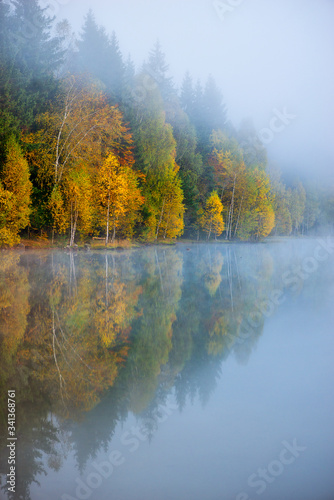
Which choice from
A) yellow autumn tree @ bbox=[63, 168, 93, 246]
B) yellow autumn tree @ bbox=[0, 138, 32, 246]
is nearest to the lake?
yellow autumn tree @ bbox=[0, 138, 32, 246]

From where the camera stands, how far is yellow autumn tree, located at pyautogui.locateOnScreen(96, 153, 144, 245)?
35594mm

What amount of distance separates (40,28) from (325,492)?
39254 millimetres

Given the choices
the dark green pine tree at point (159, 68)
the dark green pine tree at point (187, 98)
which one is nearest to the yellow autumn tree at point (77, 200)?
the dark green pine tree at point (159, 68)

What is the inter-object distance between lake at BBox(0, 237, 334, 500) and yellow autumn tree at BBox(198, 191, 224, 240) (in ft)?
142

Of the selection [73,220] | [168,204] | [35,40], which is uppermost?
[35,40]

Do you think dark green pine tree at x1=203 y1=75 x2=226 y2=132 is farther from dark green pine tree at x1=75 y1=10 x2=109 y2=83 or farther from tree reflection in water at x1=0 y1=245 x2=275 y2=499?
tree reflection in water at x1=0 y1=245 x2=275 y2=499

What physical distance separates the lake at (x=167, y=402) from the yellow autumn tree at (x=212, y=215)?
4335cm

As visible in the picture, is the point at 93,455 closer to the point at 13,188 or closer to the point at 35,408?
the point at 35,408

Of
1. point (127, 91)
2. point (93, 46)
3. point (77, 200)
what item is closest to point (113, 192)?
point (77, 200)

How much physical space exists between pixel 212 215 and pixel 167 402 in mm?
48864

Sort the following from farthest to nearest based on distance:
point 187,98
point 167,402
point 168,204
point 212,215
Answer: point 187,98
point 212,215
point 168,204
point 167,402

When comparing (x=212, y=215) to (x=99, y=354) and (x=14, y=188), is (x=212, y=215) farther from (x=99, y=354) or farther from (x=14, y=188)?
(x=99, y=354)

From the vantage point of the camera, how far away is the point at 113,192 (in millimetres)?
35750

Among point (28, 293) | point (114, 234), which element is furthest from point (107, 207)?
point (28, 293)
